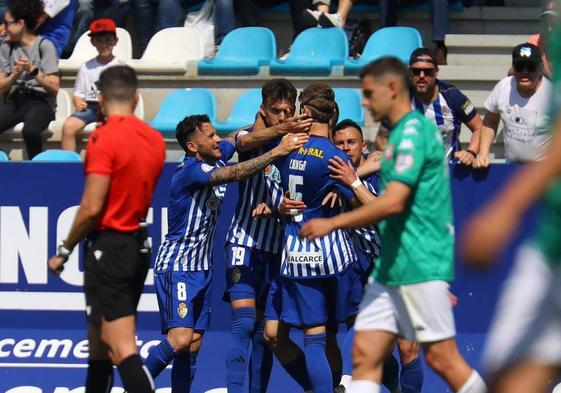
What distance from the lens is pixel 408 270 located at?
6.11 meters

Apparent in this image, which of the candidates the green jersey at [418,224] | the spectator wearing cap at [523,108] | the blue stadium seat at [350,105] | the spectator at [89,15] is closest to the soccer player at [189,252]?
the green jersey at [418,224]

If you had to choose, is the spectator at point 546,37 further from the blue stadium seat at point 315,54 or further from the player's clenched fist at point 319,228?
the player's clenched fist at point 319,228

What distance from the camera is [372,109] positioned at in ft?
20.4

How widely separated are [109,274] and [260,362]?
1.87 m

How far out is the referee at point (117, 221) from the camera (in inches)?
258

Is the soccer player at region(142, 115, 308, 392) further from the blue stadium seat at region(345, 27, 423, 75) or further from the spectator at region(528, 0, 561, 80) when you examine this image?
the blue stadium seat at region(345, 27, 423, 75)

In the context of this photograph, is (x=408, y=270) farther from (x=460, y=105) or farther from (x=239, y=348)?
(x=460, y=105)

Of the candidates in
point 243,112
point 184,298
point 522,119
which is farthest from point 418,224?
point 243,112

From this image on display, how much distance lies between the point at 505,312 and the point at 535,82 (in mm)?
4834

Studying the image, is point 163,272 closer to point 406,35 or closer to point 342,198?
point 342,198

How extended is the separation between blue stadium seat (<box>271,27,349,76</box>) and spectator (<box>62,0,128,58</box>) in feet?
5.90

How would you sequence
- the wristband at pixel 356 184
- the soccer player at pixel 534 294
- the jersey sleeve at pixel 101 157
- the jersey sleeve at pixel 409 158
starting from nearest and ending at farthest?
the soccer player at pixel 534 294, the jersey sleeve at pixel 409 158, the jersey sleeve at pixel 101 157, the wristband at pixel 356 184

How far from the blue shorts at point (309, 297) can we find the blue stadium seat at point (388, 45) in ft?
13.5

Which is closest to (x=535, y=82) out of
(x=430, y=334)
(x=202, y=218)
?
(x=202, y=218)
